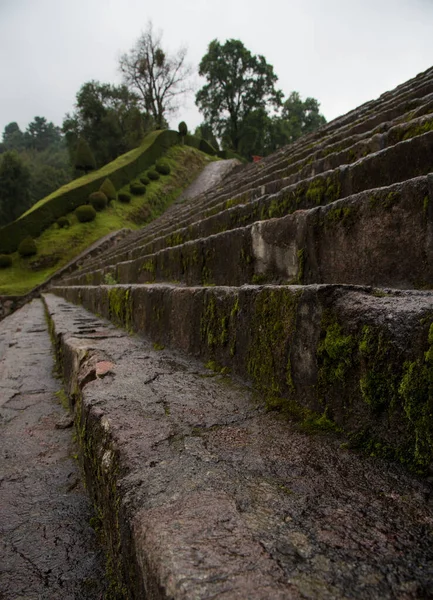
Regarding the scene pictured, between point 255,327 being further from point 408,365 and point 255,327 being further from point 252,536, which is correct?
point 252,536

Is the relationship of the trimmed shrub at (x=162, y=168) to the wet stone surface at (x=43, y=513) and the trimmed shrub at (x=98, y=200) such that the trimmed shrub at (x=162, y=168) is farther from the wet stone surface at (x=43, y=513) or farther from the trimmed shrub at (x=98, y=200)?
the wet stone surface at (x=43, y=513)

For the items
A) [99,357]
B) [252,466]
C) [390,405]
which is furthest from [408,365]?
[99,357]

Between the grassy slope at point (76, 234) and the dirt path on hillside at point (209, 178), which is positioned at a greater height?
the dirt path on hillside at point (209, 178)

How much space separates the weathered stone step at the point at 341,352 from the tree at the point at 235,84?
41896 millimetres

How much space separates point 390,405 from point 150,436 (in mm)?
716

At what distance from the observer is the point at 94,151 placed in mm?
31250

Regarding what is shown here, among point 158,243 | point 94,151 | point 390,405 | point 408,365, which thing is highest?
point 94,151

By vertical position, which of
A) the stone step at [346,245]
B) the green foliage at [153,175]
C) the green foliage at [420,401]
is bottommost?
the green foliage at [420,401]

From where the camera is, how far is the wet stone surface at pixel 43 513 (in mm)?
1030

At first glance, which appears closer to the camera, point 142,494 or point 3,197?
point 142,494

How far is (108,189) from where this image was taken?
21.0 meters

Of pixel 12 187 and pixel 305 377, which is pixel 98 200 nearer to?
pixel 12 187

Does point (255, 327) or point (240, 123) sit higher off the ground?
point (240, 123)

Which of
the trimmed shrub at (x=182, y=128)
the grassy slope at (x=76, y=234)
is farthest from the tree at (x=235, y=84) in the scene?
the grassy slope at (x=76, y=234)
